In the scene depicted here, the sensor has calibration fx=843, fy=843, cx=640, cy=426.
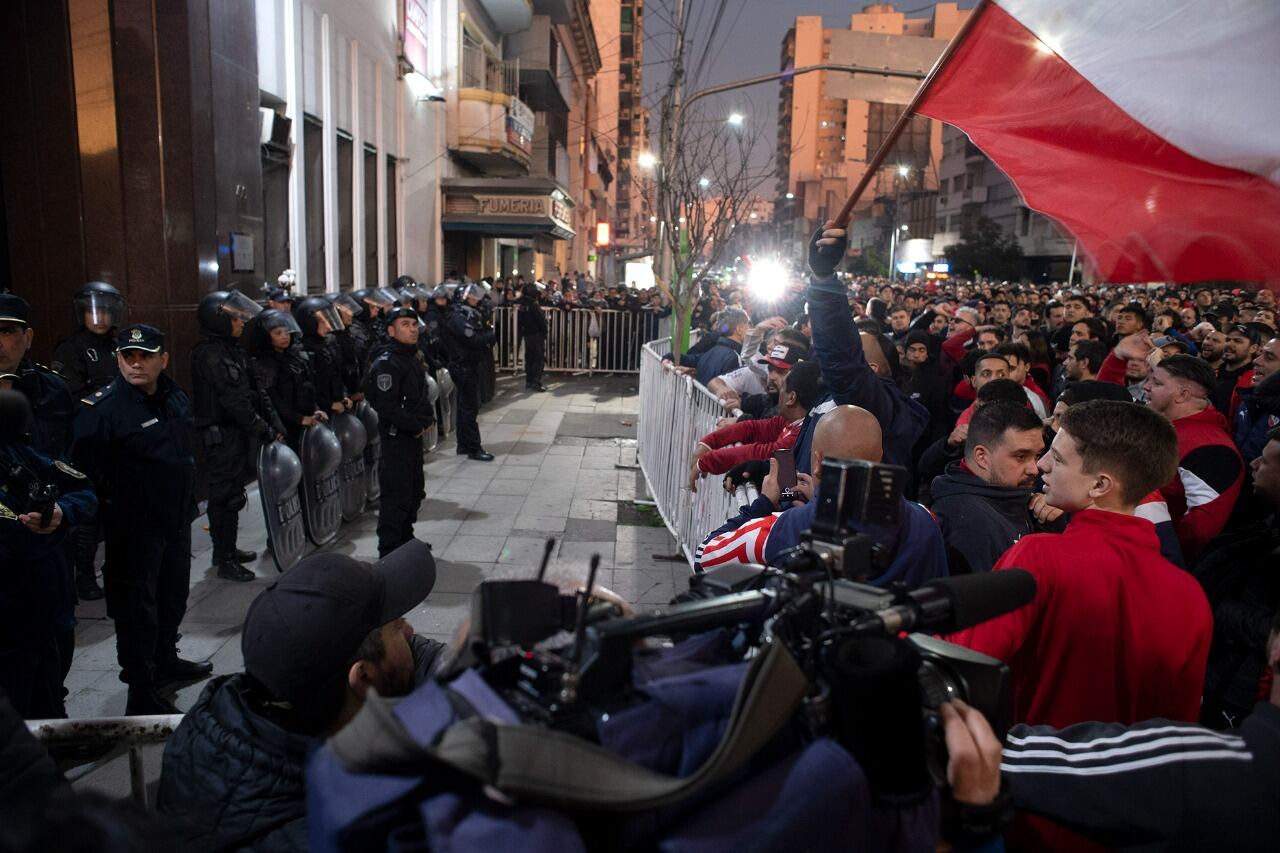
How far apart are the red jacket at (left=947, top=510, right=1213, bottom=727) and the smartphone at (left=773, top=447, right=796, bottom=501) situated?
1641 millimetres

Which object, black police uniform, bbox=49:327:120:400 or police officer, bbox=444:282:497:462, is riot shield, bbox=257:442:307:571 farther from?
police officer, bbox=444:282:497:462

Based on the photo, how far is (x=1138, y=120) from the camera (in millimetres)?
2781

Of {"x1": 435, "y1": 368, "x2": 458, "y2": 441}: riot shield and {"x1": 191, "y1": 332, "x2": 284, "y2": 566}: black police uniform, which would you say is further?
{"x1": 435, "y1": 368, "x2": 458, "y2": 441}: riot shield

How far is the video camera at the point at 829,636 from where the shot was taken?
104 centimetres

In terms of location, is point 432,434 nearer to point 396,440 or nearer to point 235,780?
point 396,440

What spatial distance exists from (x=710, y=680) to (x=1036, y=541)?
1.60 metres

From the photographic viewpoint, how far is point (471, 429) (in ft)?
36.6

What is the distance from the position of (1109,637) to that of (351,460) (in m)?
7.02

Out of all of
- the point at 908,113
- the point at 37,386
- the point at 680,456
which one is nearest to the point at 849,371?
the point at 908,113

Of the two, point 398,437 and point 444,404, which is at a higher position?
point 398,437

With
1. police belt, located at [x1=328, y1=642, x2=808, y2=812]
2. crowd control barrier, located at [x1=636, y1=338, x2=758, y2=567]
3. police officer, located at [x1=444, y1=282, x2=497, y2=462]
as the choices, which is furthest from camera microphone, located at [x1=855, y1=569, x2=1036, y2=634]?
police officer, located at [x1=444, y1=282, x2=497, y2=462]

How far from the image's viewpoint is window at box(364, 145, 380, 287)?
53.6 feet

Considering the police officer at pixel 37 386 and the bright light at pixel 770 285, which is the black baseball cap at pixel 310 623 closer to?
the police officer at pixel 37 386

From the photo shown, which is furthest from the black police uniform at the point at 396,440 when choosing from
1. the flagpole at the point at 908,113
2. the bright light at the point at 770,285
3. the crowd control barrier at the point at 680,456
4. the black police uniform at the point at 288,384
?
the bright light at the point at 770,285
